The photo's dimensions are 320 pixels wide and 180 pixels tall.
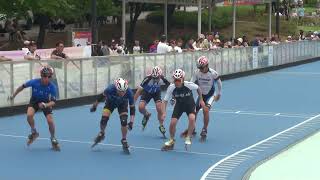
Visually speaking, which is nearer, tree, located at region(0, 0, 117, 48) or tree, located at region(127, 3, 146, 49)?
tree, located at region(0, 0, 117, 48)

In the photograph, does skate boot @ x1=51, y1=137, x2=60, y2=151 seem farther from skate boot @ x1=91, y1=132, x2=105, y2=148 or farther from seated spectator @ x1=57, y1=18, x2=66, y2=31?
seated spectator @ x1=57, y1=18, x2=66, y2=31

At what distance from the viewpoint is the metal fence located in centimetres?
1955

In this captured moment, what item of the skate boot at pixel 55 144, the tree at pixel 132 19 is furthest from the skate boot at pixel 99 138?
the tree at pixel 132 19

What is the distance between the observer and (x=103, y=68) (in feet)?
75.9

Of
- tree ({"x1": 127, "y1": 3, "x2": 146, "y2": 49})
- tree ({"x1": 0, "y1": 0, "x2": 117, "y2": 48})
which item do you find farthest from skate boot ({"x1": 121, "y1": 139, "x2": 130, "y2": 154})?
tree ({"x1": 127, "y1": 3, "x2": 146, "y2": 49})

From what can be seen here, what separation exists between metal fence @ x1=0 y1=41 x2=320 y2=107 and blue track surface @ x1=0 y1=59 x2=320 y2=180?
93cm

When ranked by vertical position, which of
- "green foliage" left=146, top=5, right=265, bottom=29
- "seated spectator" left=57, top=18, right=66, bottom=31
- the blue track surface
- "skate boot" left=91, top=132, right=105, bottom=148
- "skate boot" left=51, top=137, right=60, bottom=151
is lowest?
the blue track surface

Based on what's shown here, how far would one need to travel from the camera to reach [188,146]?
1392 cm

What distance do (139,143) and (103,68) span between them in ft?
28.7

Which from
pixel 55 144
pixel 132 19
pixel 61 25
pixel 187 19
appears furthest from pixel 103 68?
pixel 187 19

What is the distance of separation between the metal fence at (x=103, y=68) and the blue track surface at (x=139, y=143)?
0.93 metres

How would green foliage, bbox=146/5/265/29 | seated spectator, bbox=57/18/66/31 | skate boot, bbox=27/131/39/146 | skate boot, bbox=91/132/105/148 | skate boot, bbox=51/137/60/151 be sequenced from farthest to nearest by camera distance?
green foliage, bbox=146/5/265/29
seated spectator, bbox=57/18/66/31
skate boot, bbox=27/131/39/146
skate boot, bbox=51/137/60/151
skate boot, bbox=91/132/105/148

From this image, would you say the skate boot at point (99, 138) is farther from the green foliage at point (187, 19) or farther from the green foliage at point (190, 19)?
the green foliage at point (187, 19)

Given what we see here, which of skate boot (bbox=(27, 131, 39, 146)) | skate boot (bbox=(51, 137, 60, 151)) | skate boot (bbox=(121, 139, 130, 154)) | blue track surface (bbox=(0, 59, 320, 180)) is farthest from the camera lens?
skate boot (bbox=(27, 131, 39, 146))
